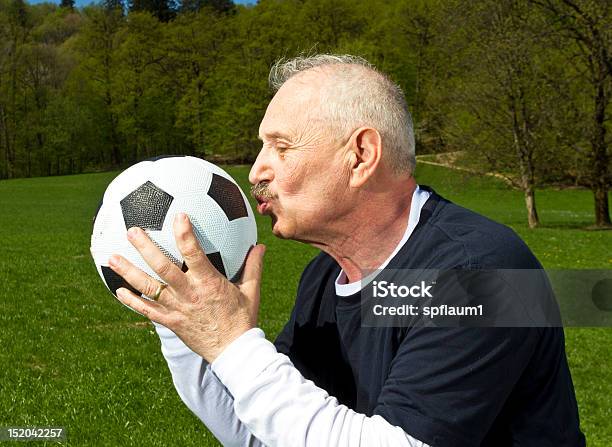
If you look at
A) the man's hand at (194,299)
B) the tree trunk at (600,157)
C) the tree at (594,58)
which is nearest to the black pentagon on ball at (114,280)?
the man's hand at (194,299)

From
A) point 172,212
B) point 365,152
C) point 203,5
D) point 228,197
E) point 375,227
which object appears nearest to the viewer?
point 365,152

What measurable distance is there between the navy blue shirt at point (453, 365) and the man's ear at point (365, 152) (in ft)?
0.86

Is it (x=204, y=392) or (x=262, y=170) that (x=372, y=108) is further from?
(x=204, y=392)

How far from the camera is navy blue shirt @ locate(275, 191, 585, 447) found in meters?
1.97

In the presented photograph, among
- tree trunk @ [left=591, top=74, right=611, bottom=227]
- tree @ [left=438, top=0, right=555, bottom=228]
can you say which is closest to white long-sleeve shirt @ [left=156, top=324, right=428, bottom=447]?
tree @ [left=438, top=0, right=555, bottom=228]

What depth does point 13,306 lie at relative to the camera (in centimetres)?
1108

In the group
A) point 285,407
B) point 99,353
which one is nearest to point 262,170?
point 285,407

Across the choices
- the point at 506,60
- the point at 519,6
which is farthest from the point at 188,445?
the point at 519,6

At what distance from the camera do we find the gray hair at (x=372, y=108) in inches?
94.0

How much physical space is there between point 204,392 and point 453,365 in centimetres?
105

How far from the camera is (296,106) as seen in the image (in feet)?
→ 8.11

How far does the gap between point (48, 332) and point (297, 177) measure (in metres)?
8.06

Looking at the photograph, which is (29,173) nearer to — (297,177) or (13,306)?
(13,306)

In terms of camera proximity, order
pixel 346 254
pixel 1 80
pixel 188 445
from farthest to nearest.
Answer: pixel 1 80 → pixel 188 445 → pixel 346 254
